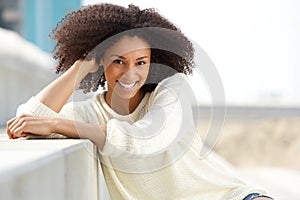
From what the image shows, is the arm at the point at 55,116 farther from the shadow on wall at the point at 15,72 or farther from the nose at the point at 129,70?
the shadow on wall at the point at 15,72

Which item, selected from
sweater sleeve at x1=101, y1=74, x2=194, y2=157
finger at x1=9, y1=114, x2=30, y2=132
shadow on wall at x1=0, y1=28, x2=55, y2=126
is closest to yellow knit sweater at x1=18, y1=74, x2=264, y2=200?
sweater sleeve at x1=101, y1=74, x2=194, y2=157

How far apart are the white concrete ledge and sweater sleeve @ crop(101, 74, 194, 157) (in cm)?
9

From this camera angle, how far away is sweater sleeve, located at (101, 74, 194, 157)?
165cm

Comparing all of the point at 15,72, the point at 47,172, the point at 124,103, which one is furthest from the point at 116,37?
the point at 15,72

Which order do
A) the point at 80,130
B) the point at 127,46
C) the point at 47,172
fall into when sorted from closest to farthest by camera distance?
the point at 47,172 < the point at 80,130 < the point at 127,46

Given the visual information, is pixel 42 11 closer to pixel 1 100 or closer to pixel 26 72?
pixel 26 72

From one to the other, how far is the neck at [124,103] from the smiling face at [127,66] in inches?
1.2

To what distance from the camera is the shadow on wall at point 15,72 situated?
4234 mm

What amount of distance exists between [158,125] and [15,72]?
10.0ft

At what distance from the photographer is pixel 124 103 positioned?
1914 mm

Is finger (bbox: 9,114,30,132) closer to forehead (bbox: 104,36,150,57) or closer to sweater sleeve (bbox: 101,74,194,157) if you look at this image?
sweater sleeve (bbox: 101,74,194,157)

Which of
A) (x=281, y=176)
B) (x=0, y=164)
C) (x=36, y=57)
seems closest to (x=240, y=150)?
(x=281, y=176)

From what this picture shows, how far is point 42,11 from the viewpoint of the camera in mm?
8031

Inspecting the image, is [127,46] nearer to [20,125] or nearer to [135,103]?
[135,103]
